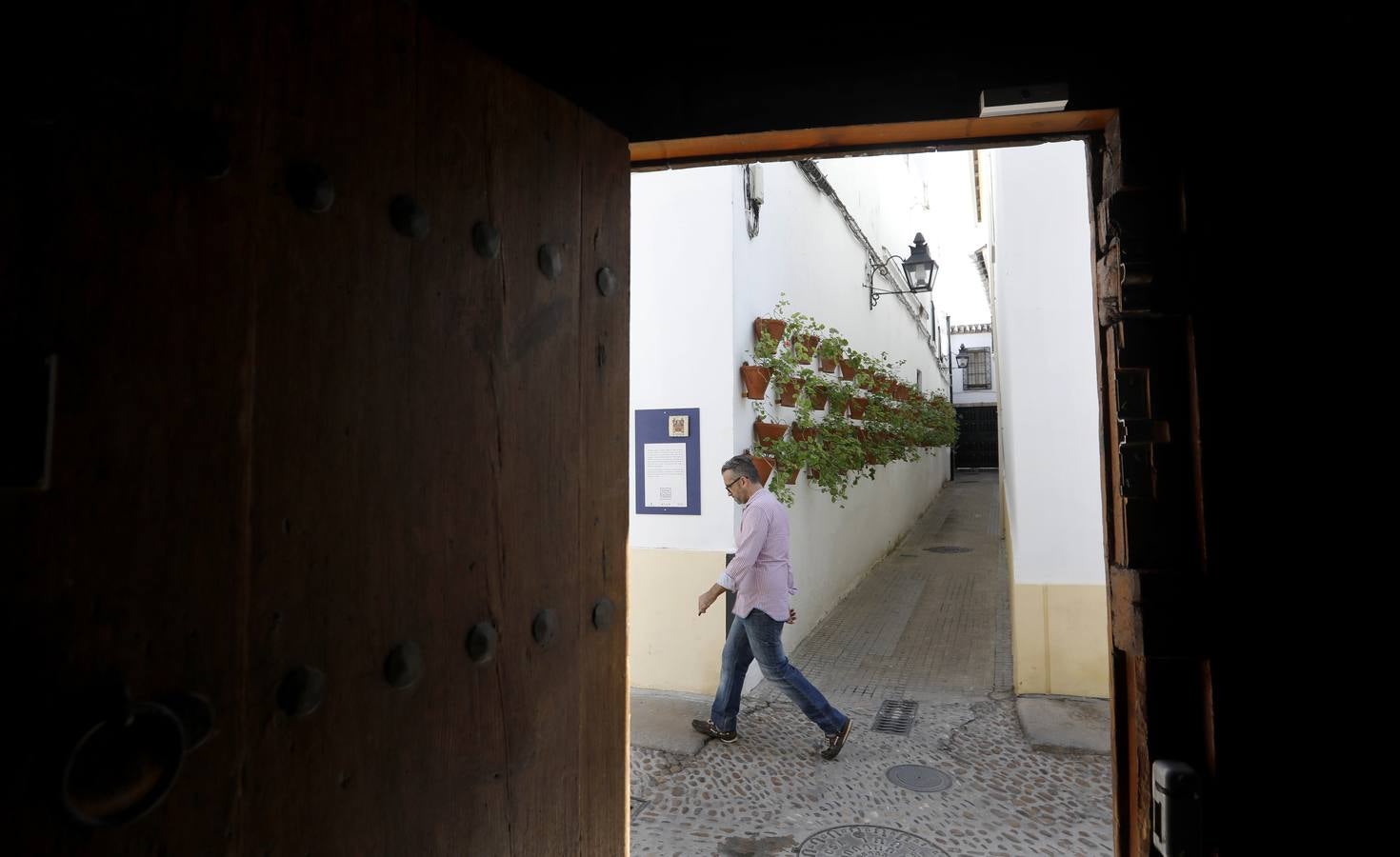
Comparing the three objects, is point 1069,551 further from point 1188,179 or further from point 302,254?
point 302,254

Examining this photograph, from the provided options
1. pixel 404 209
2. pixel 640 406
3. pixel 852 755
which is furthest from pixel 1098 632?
pixel 404 209

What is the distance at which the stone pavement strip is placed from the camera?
3391 mm

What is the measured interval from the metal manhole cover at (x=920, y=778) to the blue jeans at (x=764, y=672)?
39 centimetres

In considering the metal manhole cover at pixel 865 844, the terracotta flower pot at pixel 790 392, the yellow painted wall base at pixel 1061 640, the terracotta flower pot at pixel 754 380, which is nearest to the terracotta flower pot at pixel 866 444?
the terracotta flower pot at pixel 790 392

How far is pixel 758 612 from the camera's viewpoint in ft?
14.6

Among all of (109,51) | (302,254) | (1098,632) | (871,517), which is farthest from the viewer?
(871,517)

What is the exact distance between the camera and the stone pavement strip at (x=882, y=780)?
11.1ft

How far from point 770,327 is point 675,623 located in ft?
8.06

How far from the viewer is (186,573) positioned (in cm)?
81

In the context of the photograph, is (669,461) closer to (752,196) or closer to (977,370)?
(752,196)

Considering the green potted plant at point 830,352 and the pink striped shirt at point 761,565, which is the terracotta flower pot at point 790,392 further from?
the pink striped shirt at point 761,565

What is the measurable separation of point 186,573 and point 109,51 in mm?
552

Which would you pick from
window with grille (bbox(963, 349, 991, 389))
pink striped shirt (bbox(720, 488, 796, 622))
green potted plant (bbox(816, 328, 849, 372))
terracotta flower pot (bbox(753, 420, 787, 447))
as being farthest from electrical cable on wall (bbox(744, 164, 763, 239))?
window with grille (bbox(963, 349, 991, 389))

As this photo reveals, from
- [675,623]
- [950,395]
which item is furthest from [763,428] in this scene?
[950,395]
